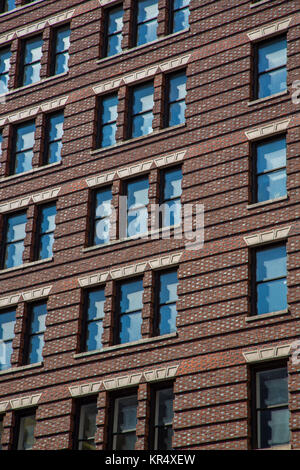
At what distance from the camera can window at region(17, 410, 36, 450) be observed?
33.7 metres

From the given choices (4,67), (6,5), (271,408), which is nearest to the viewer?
(271,408)

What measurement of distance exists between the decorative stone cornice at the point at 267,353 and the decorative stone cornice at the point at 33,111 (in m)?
13.7

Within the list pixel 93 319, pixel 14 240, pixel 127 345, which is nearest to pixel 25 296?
pixel 14 240

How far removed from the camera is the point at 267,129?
3328 cm

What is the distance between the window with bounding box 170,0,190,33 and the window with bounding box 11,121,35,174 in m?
6.72

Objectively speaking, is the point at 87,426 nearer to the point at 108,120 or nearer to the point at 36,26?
the point at 108,120

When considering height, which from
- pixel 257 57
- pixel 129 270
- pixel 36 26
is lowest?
→ pixel 129 270

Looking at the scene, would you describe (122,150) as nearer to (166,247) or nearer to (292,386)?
(166,247)

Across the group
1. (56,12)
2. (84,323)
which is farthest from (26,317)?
(56,12)

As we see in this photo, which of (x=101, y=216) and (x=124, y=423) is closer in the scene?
(x=124, y=423)

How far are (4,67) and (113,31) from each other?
5.39 m

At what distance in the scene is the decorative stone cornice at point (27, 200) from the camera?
37.3m

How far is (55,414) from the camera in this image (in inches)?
1304

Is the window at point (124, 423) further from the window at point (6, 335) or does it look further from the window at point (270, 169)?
the window at point (270, 169)
